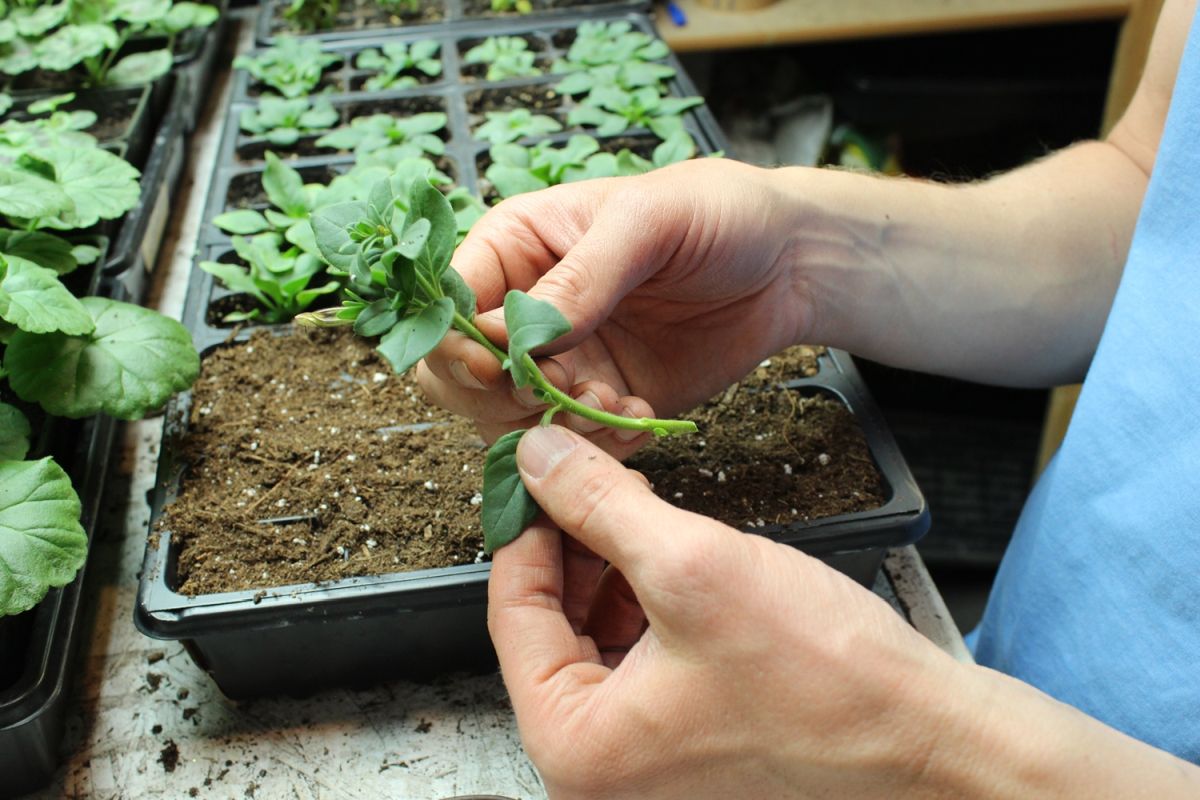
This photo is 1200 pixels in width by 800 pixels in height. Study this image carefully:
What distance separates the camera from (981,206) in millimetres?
931

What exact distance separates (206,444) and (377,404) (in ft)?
0.57

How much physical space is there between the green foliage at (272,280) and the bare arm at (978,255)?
0.55 meters

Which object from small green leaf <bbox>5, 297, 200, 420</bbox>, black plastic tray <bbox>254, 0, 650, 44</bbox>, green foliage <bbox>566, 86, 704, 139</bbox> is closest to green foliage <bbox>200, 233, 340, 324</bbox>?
small green leaf <bbox>5, 297, 200, 420</bbox>

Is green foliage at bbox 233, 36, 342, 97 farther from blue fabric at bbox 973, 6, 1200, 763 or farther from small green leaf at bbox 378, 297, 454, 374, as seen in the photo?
blue fabric at bbox 973, 6, 1200, 763

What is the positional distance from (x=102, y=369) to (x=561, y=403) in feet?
1.46

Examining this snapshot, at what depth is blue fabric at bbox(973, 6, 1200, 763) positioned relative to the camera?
2.35 ft

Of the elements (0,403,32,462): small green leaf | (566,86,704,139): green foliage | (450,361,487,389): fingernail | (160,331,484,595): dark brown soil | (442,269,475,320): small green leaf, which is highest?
(442,269,475,320): small green leaf

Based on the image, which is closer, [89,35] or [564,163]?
[564,163]

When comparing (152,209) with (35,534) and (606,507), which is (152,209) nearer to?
(35,534)

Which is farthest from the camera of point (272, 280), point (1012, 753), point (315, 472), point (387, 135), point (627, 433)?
point (387, 135)

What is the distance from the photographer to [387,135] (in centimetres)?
136

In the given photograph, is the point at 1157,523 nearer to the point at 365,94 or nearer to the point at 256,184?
the point at 256,184

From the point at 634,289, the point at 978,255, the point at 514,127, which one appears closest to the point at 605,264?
the point at 634,289

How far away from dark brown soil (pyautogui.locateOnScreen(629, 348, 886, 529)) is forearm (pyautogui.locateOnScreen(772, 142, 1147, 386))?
9 centimetres
